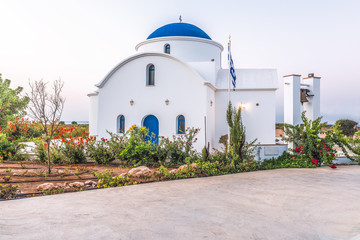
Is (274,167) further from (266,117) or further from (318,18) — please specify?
(318,18)

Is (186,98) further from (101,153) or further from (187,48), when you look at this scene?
(187,48)

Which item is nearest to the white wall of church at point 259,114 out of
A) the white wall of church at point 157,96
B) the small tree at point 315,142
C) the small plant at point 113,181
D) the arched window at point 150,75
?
the white wall of church at point 157,96

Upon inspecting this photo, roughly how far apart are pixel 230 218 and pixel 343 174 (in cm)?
678

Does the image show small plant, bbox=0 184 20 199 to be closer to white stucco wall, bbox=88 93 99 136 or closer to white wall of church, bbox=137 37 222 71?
white stucco wall, bbox=88 93 99 136

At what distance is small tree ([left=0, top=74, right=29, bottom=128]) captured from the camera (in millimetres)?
19350

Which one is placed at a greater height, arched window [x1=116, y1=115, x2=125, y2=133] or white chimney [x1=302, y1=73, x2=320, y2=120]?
white chimney [x1=302, y1=73, x2=320, y2=120]

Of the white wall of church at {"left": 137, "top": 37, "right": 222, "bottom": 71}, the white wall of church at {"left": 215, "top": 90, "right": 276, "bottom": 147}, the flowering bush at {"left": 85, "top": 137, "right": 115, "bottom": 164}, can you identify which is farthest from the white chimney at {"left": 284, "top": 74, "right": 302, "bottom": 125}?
the flowering bush at {"left": 85, "top": 137, "right": 115, "bottom": 164}

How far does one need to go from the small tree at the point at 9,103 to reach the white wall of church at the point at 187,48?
10.4 metres

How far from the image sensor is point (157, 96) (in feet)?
47.0

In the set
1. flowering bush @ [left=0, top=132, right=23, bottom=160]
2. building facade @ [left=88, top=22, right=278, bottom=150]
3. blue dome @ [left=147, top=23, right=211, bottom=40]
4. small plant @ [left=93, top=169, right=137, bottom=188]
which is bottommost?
small plant @ [left=93, top=169, right=137, bottom=188]

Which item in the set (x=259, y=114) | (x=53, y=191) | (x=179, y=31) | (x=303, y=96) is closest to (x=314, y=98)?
(x=303, y=96)

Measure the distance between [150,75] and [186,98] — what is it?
2.44 meters

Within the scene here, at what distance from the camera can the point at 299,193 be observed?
6.68 m

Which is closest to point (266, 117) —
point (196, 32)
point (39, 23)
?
point (196, 32)
